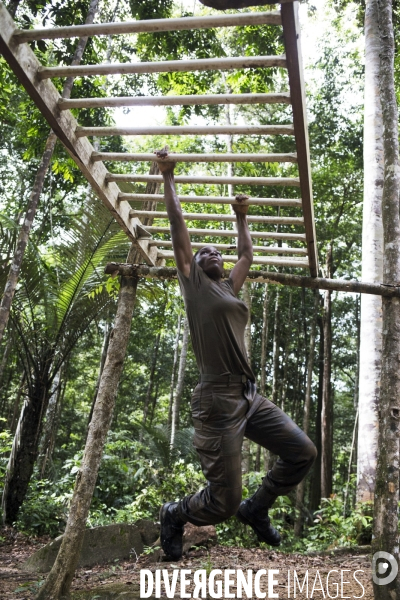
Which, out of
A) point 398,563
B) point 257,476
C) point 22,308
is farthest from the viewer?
point 257,476

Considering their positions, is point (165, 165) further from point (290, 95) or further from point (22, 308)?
point (22, 308)

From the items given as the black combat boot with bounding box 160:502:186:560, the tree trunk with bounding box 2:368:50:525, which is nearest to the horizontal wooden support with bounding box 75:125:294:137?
the black combat boot with bounding box 160:502:186:560

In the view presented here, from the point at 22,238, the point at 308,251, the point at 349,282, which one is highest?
the point at 22,238

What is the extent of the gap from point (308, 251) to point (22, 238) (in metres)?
3.24

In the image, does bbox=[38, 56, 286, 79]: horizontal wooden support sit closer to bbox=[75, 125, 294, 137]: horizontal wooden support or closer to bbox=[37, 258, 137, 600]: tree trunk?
bbox=[75, 125, 294, 137]: horizontal wooden support

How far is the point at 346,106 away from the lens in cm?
1383

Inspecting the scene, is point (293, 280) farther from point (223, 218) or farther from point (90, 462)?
point (90, 462)

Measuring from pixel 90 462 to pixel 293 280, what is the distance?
215 centimetres

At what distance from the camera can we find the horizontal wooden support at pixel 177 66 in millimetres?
2535

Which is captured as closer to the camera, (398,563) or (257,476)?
(398,563)

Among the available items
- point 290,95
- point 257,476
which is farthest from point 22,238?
point 257,476

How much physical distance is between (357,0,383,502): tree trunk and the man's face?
3728 mm

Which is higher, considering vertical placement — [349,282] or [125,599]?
[349,282]

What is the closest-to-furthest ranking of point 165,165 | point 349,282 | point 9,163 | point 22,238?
1. point 165,165
2. point 349,282
3. point 22,238
4. point 9,163
